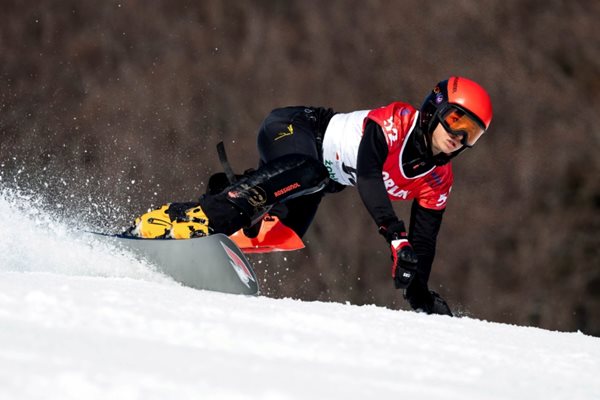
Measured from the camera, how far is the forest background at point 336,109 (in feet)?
29.7

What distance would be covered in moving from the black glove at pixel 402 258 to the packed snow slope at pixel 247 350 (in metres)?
0.23

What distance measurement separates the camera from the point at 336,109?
938cm

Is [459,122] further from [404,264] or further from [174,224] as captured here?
[174,224]

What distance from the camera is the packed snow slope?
156cm

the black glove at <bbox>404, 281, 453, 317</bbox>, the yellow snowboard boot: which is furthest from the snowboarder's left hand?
the yellow snowboard boot

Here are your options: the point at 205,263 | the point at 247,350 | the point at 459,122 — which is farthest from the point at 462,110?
the point at 247,350

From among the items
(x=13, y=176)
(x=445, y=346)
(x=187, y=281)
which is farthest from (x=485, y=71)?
(x=445, y=346)

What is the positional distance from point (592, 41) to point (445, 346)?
7858 millimetres

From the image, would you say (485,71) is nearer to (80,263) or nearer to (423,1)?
(423,1)

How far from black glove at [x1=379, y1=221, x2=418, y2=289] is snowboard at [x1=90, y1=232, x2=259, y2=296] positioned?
1.59 feet

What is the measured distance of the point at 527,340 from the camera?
2.69 meters

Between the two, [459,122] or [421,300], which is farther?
[421,300]

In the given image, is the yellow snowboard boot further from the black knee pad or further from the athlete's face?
the athlete's face

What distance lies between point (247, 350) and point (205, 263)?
4.39 ft
